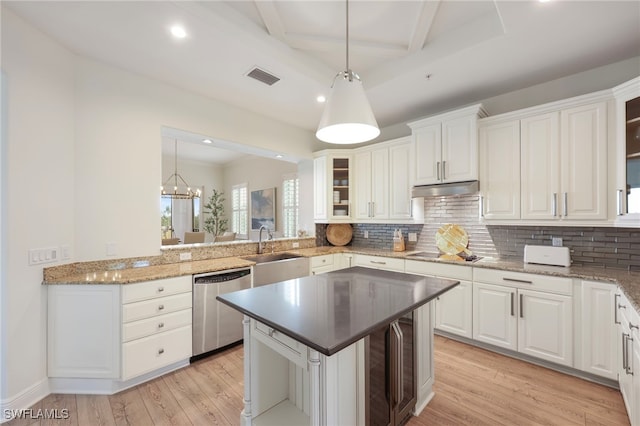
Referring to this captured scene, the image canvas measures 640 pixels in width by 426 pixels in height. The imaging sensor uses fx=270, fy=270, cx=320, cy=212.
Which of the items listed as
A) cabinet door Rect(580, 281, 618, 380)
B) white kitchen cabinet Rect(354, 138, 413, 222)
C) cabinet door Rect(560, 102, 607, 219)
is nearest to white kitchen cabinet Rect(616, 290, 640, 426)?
cabinet door Rect(580, 281, 618, 380)

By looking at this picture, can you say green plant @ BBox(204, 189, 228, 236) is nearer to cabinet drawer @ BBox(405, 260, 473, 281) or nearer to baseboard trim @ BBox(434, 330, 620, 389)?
cabinet drawer @ BBox(405, 260, 473, 281)

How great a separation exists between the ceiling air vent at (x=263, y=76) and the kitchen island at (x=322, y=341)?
2013mm

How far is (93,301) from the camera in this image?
212 centimetres

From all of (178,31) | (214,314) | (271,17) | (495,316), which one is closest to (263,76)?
(271,17)

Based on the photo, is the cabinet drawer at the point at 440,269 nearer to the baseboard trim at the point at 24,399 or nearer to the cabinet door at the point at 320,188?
the cabinet door at the point at 320,188

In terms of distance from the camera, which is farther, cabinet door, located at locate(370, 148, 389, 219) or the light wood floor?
cabinet door, located at locate(370, 148, 389, 219)

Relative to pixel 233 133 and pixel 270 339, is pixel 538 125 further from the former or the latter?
pixel 233 133

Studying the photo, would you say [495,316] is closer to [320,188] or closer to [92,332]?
[320,188]

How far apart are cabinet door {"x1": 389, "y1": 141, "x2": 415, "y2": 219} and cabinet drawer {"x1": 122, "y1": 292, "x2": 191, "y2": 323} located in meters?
2.72

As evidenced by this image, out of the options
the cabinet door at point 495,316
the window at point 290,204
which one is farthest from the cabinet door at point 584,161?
the window at point 290,204

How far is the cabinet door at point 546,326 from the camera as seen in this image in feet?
7.47

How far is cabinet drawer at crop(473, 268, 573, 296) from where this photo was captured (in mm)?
2289

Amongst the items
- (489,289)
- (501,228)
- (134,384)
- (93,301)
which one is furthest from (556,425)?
(93,301)

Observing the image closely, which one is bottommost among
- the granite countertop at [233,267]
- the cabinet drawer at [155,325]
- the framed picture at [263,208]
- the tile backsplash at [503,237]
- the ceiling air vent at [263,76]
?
the cabinet drawer at [155,325]
